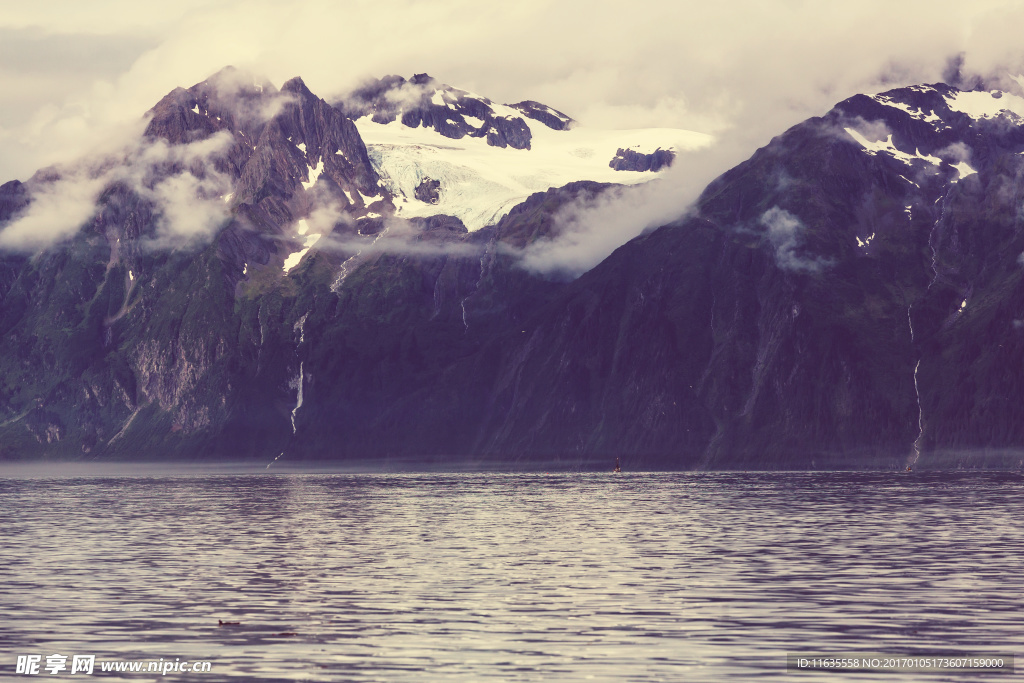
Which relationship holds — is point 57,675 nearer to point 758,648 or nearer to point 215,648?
point 215,648

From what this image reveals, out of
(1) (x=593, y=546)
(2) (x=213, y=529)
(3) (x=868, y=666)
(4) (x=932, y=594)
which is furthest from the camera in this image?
→ (2) (x=213, y=529)

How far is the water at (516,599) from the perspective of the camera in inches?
2896

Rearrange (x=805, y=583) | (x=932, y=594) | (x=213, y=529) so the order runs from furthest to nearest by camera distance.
Answer: (x=213, y=529) → (x=805, y=583) → (x=932, y=594)

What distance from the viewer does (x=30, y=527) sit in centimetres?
18562

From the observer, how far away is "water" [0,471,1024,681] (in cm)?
7356

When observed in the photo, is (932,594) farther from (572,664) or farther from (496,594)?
(572,664)

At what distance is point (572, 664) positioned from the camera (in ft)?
234

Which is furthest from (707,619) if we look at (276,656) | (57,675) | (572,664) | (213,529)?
(213,529)

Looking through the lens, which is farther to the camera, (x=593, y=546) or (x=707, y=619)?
(x=593, y=546)

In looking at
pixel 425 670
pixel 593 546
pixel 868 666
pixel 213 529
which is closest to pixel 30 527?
pixel 213 529

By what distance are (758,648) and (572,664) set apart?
10061 mm

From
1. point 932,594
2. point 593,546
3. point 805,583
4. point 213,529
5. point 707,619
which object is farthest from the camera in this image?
point 213,529

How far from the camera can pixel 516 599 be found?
323ft

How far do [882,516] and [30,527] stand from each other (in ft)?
346
